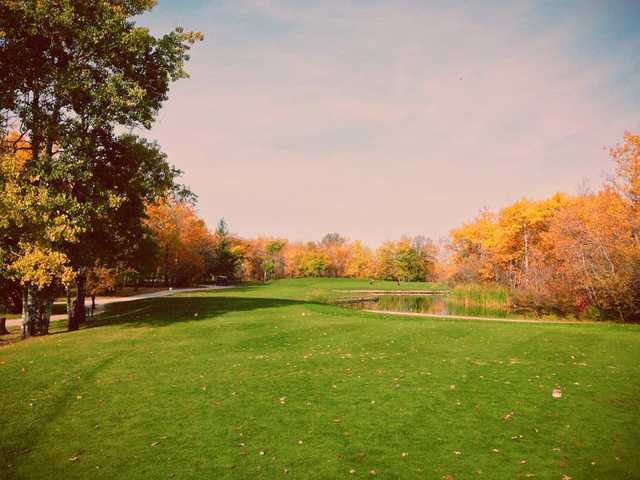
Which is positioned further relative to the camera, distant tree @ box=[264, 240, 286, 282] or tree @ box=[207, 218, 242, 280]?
distant tree @ box=[264, 240, 286, 282]

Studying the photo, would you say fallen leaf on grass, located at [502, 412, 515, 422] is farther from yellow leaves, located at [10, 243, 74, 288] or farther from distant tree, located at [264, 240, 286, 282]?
distant tree, located at [264, 240, 286, 282]

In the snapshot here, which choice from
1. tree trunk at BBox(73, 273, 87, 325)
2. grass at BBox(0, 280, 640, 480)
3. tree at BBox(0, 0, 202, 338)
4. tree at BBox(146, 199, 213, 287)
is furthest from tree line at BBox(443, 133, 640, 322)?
tree at BBox(146, 199, 213, 287)

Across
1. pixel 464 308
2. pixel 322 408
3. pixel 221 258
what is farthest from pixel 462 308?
pixel 221 258

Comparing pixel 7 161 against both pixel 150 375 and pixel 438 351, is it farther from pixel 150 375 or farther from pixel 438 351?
pixel 438 351

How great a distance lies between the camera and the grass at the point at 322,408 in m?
5.79

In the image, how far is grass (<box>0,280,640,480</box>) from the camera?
5793 millimetres

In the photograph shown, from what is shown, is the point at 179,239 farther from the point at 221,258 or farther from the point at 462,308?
the point at 462,308

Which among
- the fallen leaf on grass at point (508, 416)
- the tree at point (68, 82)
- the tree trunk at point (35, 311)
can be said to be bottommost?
the fallen leaf on grass at point (508, 416)

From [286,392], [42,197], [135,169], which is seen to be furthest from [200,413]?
[135,169]

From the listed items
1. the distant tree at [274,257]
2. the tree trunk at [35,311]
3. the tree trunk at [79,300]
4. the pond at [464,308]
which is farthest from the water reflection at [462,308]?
the distant tree at [274,257]

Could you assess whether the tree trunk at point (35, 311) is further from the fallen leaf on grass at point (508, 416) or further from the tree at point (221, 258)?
the tree at point (221, 258)

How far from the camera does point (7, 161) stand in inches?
582

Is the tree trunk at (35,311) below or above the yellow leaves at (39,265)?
below

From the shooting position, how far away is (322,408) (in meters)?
7.91
